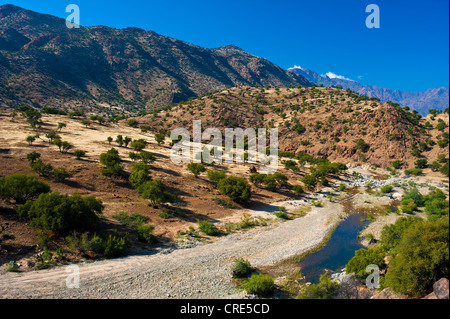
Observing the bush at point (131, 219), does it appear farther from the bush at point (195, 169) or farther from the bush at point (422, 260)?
the bush at point (422, 260)

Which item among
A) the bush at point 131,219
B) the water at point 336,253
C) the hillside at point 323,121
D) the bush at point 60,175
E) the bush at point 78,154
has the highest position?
the hillside at point 323,121

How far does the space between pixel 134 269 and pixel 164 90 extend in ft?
466

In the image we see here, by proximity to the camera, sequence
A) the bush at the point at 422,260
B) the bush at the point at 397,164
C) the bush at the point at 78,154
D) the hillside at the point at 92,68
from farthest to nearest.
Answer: the hillside at the point at 92,68 < the bush at the point at 397,164 < the bush at the point at 78,154 < the bush at the point at 422,260

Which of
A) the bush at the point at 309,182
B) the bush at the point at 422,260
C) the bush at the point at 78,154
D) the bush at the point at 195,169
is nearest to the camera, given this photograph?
the bush at the point at 422,260

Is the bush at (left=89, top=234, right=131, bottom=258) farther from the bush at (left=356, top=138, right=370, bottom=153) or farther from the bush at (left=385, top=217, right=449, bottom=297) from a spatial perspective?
the bush at (left=356, top=138, right=370, bottom=153)

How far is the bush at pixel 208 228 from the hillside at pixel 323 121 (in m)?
45.7

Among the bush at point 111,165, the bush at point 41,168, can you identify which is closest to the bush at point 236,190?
the bush at point 111,165

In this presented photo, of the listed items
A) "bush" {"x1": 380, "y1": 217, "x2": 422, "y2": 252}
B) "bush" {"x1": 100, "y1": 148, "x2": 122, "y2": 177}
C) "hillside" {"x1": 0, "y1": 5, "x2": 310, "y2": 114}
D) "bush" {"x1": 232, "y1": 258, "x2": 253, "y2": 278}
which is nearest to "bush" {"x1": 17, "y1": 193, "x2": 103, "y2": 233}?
"bush" {"x1": 100, "y1": 148, "x2": 122, "y2": 177}

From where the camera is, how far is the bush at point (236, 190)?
28000 millimetres

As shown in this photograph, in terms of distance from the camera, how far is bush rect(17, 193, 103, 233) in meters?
15.6

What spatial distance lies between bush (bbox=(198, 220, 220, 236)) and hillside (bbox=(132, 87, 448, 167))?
4570 centimetres
